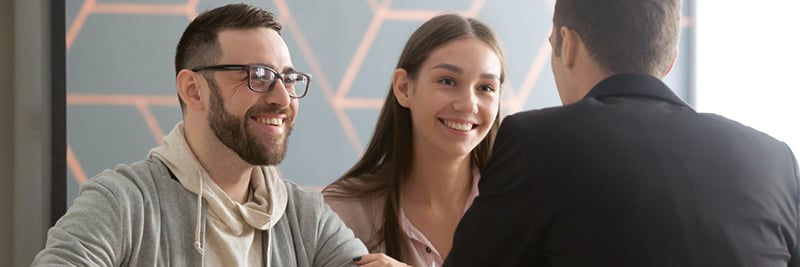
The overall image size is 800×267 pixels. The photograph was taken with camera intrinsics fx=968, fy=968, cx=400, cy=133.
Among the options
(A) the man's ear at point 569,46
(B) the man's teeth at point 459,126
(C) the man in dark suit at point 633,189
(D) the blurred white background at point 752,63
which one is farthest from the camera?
(D) the blurred white background at point 752,63

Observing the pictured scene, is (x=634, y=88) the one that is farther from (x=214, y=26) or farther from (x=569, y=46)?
(x=214, y=26)

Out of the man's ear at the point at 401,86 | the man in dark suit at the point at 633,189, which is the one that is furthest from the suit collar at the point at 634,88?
the man's ear at the point at 401,86

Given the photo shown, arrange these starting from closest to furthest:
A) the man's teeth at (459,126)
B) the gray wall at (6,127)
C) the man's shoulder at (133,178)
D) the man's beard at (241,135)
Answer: the man's shoulder at (133,178)
the man's beard at (241,135)
the man's teeth at (459,126)
the gray wall at (6,127)

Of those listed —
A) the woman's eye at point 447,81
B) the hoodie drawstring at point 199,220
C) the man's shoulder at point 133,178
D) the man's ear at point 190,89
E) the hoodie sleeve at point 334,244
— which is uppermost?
the woman's eye at point 447,81

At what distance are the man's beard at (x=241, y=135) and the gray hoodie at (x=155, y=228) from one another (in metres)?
0.10

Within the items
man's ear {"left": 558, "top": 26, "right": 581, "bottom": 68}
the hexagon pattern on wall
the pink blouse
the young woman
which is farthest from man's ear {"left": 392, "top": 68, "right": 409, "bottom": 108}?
the hexagon pattern on wall

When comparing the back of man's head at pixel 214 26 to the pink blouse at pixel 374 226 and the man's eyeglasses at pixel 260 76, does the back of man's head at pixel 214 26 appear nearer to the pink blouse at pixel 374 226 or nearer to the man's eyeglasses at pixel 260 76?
the man's eyeglasses at pixel 260 76

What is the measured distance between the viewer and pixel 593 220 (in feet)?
4.21

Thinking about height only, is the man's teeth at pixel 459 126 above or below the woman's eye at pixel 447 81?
below

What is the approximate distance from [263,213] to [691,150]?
2.96 feet

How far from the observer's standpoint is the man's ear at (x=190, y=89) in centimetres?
195

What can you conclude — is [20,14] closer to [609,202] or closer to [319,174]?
[319,174]

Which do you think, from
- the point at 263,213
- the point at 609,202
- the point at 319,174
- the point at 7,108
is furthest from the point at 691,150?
the point at 319,174

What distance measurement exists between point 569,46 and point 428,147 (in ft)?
3.20
